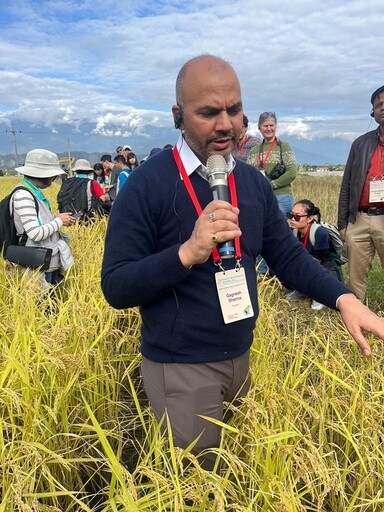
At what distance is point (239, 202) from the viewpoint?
4.66 feet

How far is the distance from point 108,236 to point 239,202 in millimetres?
451

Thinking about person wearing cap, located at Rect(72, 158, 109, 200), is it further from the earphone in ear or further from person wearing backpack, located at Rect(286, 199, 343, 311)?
the earphone in ear

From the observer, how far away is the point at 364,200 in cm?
363

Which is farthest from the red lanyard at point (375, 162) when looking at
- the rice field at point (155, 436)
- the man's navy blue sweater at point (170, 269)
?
the man's navy blue sweater at point (170, 269)

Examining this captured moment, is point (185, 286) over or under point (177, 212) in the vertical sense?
under

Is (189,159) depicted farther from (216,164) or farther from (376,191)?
(376,191)

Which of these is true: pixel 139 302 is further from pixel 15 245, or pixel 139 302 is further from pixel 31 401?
pixel 15 245

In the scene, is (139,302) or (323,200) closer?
(139,302)

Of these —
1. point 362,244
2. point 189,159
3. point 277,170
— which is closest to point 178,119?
point 189,159

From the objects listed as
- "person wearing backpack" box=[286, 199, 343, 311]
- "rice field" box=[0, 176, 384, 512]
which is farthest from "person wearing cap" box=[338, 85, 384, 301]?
"rice field" box=[0, 176, 384, 512]

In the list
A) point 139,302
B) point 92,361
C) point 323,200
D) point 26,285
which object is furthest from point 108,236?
point 323,200

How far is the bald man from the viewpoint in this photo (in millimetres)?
1261

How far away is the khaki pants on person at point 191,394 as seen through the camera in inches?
53.5

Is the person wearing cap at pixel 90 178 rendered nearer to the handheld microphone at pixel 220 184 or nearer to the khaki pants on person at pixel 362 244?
the khaki pants on person at pixel 362 244
